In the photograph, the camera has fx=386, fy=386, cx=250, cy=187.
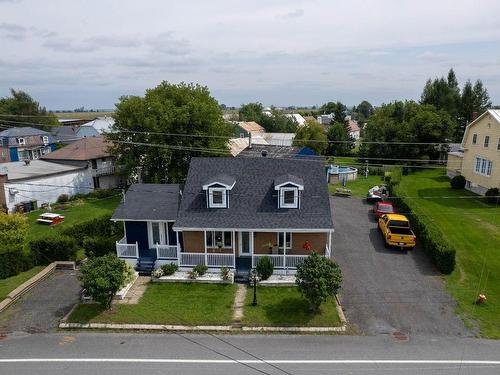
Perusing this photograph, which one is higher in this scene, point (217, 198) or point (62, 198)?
point (217, 198)

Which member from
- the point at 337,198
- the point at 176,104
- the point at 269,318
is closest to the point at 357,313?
the point at 269,318

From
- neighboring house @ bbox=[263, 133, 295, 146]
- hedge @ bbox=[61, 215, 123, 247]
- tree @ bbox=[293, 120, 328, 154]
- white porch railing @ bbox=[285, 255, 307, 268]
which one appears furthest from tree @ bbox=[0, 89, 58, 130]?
white porch railing @ bbox=[285, 255, 307, 268]

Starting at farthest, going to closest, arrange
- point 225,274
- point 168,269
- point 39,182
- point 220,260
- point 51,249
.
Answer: point 39,182 → point 51,249 → point 220,260 → point 168,269 → point 225,274

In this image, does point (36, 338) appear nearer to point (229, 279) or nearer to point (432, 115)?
point (229, 279)

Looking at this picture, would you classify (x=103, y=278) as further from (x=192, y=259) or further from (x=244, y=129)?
(x=244, y=129)

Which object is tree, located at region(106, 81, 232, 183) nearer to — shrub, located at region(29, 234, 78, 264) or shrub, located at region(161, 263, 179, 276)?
shrub, located at region(29, 234, 78, 264)

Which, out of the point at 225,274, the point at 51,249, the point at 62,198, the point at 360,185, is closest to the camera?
the point at 225,274

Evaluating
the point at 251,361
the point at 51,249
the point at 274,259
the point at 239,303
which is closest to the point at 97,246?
the point at 51,249

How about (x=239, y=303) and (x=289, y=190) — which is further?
(x=289, y=190)
